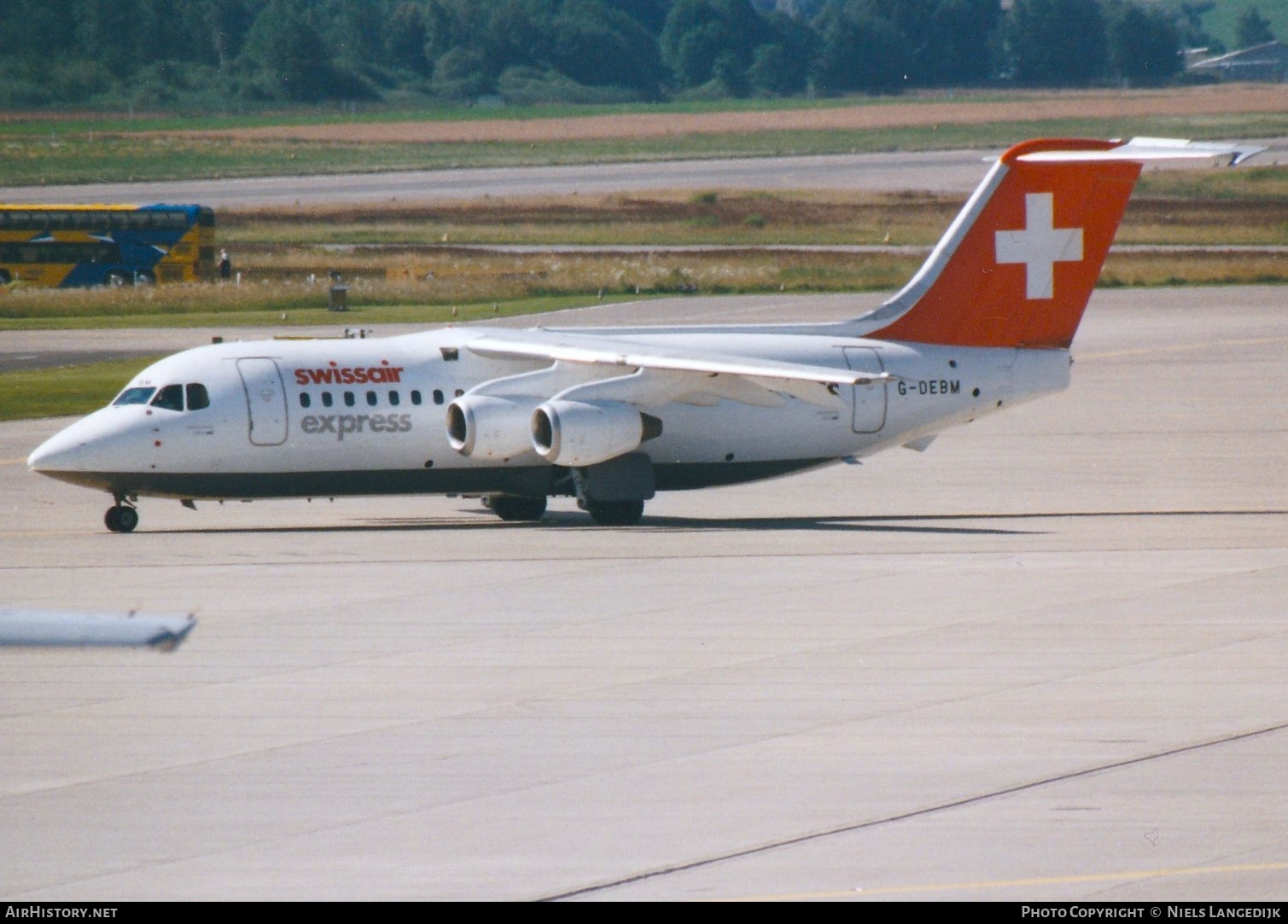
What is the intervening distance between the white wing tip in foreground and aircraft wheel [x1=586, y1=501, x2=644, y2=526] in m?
23.4

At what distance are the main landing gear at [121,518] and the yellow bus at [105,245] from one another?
53.0 m

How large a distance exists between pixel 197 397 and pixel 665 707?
1484cm

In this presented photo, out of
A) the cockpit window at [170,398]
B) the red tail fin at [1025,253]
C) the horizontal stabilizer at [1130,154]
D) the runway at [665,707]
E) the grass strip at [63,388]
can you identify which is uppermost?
the horizontal stabilizer at [1130,154]

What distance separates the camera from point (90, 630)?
29.5 feet

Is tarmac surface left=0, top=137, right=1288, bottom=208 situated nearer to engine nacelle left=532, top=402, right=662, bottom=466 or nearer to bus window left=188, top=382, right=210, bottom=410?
bus window left=188, top=382, right=210, bottom=410

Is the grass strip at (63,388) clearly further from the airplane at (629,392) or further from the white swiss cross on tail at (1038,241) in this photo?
the white swiss cross on tail at (1038,241)

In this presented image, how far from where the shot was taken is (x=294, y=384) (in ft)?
103

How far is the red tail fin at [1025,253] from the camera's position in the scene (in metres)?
34.5

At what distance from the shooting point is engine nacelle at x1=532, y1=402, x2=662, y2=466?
102ft

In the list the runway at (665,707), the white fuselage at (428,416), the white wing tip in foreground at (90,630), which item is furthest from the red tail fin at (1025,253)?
the white wing tip in foreground at (90,630)

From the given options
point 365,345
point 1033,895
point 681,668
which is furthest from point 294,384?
point 1033,895

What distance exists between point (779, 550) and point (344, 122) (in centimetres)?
14175

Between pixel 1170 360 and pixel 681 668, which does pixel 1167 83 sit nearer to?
pixel 1170 360

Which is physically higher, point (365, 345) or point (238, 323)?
point (365, 345)
